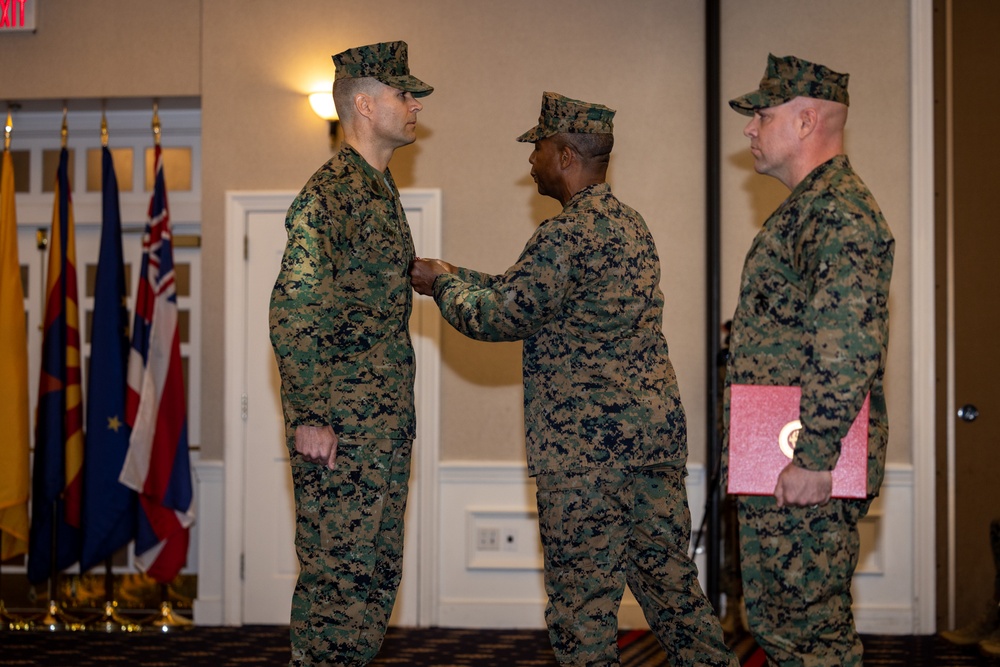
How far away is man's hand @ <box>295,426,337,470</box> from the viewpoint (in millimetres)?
2707

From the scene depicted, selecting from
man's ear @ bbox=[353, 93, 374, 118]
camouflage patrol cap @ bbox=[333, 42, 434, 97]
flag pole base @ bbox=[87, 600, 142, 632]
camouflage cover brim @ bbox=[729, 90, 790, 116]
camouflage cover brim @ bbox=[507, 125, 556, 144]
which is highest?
camouflage patrol cap @ bbox=[333, 42, 434, 97]

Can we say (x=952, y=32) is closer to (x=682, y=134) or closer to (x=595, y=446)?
(x=682, y=134)

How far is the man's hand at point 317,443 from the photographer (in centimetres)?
271

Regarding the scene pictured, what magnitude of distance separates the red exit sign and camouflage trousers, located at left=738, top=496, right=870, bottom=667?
4.47 m

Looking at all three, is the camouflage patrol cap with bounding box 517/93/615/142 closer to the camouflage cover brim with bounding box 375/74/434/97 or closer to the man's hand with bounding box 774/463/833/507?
the camouflage cover brim with bounding box 375/74/434/97

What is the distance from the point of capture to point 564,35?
4.97 m

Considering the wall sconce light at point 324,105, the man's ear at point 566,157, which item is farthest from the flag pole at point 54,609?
the man's ear at point 566,157

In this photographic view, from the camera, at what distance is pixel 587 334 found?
9.19 ft

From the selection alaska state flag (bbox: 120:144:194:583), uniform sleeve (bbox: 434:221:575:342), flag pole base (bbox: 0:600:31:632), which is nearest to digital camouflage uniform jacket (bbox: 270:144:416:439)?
uniform sleeve (bbox: 434:221:575:342)

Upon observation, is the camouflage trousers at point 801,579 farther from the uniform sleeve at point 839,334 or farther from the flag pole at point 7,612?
the flag pole at point 7,612

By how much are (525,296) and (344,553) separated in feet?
2.70

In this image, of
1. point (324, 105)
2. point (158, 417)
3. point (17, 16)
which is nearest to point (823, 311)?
point (324, 105)

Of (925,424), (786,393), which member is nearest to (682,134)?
(925,424)

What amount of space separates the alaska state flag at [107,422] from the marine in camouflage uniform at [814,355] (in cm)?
351
